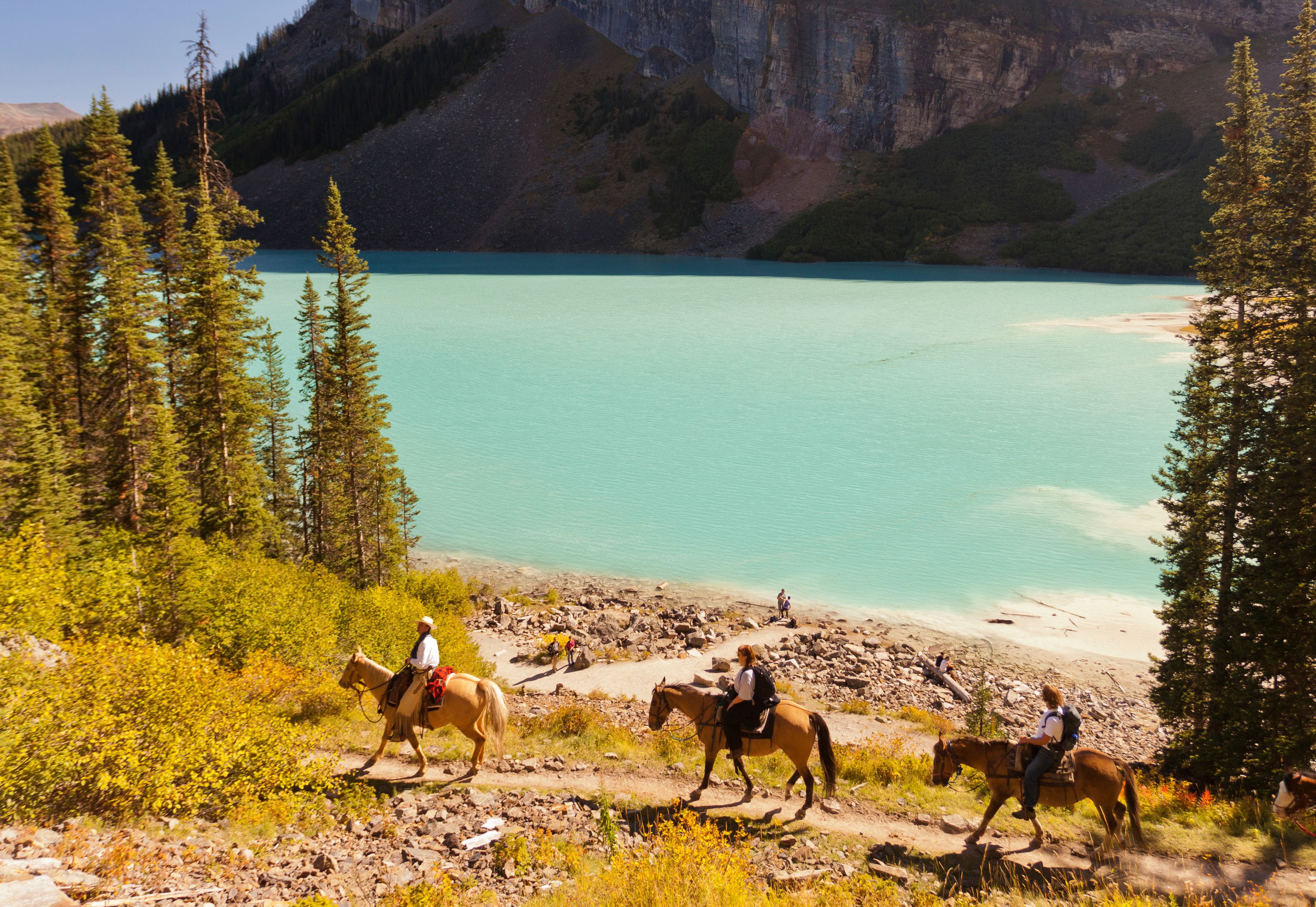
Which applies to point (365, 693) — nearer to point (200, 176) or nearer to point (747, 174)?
point (200, 176)

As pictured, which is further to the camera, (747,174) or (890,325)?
(747,174)

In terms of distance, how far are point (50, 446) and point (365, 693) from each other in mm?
14218

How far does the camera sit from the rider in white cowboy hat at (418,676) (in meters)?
12.8

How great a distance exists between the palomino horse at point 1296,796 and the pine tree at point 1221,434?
22.5 feet

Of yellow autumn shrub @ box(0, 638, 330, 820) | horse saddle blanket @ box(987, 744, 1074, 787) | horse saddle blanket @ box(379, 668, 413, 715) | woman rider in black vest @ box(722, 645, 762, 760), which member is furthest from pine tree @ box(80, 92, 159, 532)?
horse saddle blanket @ box(987, 744, 1074, 787)

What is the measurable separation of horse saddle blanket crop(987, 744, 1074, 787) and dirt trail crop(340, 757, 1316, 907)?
109cm

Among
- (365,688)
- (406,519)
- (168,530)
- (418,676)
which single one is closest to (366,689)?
(365,688)

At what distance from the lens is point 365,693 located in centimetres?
1723

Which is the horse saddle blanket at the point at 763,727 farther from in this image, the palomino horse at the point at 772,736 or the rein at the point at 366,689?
the rein at the point at 366,689

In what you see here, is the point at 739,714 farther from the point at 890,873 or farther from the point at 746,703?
the point at 890,873

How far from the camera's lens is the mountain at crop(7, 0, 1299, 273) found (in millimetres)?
153625

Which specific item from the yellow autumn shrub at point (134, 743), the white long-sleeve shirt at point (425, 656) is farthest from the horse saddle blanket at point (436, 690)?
the yellow autumn shrub at point (134, 743)

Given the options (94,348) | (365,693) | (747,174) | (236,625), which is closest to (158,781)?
(365,693)

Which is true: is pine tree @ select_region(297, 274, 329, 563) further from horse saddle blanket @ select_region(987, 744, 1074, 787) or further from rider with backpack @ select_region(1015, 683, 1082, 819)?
rider with backpack @ select_region(1015, 683, 1082, 819)
